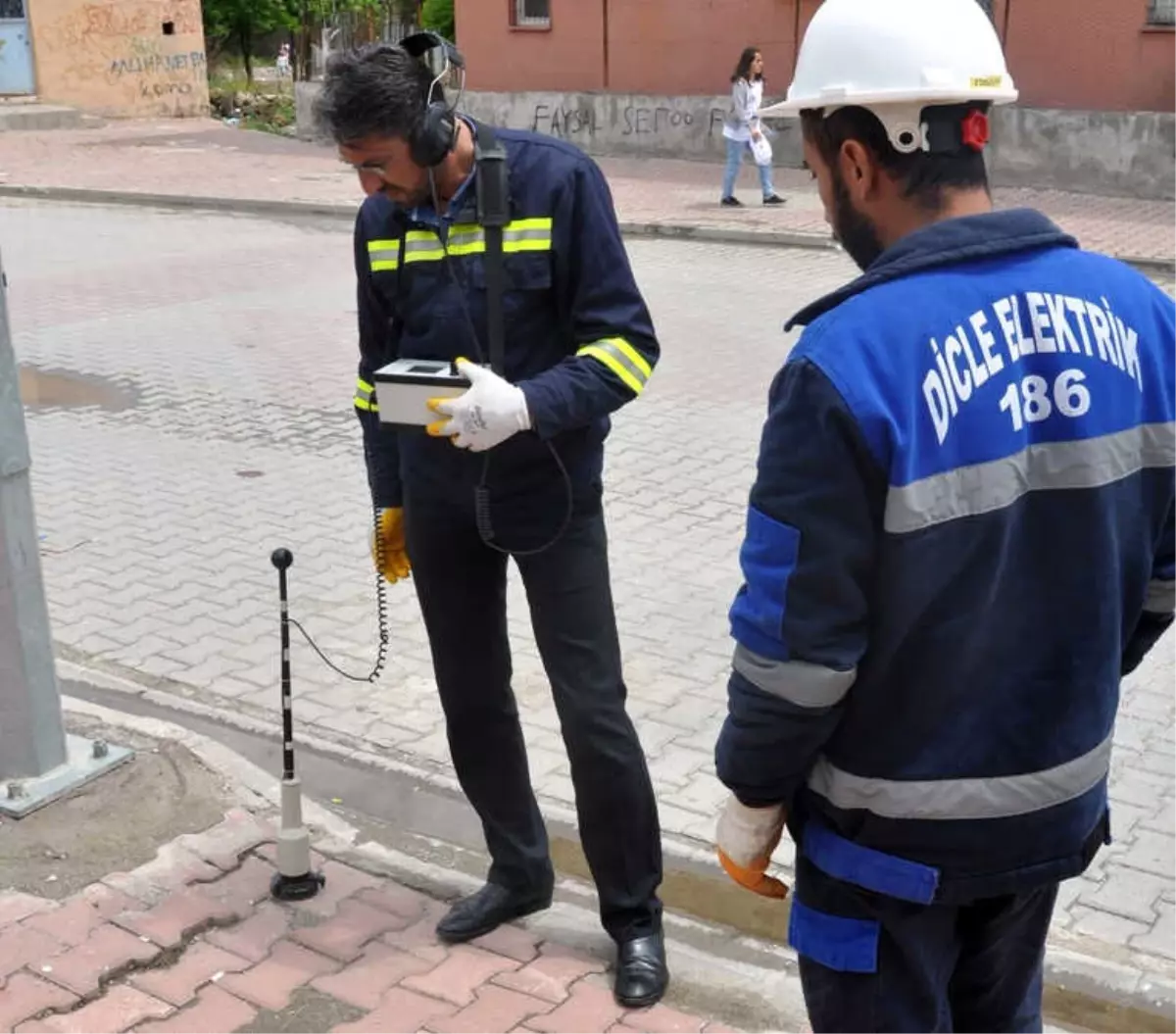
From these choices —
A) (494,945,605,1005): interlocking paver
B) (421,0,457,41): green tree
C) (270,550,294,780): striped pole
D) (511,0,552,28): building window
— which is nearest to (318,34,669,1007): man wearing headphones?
(494,945,605,1005): interlocking paver

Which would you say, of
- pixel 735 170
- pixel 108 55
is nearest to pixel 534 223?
pixel 735 170

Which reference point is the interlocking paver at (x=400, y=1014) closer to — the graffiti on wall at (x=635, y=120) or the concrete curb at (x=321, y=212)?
the concrete curb at (x=321, y=212)

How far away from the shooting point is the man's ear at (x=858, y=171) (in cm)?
194

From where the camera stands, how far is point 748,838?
220 centimetres

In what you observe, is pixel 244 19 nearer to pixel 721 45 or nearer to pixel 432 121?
pixel 721 45

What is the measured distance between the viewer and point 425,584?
3.28m

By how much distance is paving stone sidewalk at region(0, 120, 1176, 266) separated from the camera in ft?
49.4

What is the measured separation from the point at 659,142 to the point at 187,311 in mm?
11409

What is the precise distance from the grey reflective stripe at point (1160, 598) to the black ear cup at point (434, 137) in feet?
5.31

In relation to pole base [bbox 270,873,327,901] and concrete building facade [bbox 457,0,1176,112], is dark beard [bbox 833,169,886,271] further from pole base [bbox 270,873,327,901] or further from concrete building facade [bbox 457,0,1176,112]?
concrete building facade [bbox 457,0,1176,112]

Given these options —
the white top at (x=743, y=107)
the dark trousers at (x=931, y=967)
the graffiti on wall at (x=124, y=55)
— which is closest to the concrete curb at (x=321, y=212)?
the white top at (x=743, y=107)

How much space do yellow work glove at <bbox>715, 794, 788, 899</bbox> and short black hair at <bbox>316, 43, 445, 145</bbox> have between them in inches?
60.0

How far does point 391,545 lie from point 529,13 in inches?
820

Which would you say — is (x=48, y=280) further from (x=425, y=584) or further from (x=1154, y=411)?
(x=1154, y=411)
